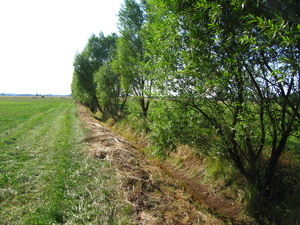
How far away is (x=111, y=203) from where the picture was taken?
3.55m

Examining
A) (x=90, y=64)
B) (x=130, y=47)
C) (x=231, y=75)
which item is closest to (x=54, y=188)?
(x=231, y=75)

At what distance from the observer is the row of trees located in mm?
3174

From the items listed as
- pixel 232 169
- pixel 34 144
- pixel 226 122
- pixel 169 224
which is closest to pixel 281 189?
pixel 232 169

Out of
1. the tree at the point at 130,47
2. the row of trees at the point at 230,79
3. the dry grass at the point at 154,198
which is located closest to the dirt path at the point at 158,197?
the dry grass at the point at 154,198

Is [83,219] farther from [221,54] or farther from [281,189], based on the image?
[281,189]

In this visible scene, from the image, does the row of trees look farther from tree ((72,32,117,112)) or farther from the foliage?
tree ((72,32,117,112))

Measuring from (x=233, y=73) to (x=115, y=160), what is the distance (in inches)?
170

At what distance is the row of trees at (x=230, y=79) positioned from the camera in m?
3.17

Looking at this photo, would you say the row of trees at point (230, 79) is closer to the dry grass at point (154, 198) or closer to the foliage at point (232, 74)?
the foliage at point (232, 74)

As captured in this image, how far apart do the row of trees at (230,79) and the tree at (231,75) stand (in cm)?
2

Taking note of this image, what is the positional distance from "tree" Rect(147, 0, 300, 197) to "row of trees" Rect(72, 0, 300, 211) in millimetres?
18

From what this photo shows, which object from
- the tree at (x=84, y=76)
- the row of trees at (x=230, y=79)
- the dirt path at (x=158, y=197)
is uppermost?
the tree at (x=84, y=76)

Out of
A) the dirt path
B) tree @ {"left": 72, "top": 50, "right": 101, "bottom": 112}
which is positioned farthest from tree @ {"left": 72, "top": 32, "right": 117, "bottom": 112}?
the dirt path

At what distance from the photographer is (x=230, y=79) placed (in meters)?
3.62
